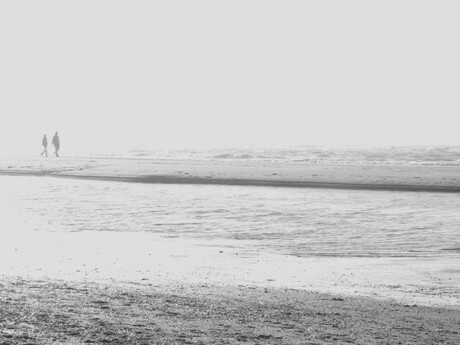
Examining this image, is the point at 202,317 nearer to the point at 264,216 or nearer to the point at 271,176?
the point at 264,216

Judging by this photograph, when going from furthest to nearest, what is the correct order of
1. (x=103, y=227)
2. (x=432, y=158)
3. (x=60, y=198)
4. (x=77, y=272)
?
(x=432, y=158) < (x=60, y=198) < (x=103, y=227) < (x=77, y=272)

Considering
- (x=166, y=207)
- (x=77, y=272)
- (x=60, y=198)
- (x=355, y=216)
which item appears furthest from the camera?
(x=60, y=198)

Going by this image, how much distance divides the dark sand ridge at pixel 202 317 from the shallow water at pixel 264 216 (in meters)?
4.66

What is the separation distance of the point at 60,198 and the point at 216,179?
9.10 m

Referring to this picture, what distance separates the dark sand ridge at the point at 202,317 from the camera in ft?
21.1

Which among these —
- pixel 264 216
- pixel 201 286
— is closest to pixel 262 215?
pixel 264 216

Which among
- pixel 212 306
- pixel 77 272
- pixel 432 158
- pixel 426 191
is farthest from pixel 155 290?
pixel 432 158

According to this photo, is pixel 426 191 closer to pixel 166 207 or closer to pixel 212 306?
pixel 166 207

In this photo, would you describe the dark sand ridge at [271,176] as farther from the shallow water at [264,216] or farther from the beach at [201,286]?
the beach at [201,286]

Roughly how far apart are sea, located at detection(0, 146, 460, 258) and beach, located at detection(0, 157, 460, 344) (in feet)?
0.43

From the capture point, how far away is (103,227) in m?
16.8

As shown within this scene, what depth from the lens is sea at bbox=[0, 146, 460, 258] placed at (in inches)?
558

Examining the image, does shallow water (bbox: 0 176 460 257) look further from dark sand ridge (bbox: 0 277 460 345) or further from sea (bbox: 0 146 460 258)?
dark sand ridge (bbox: 0 277 460 345)

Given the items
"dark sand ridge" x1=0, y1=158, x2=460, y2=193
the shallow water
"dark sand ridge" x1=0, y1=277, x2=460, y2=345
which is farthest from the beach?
"dark sand ridge" x1=0, y1=158, x2=460, y2=193
